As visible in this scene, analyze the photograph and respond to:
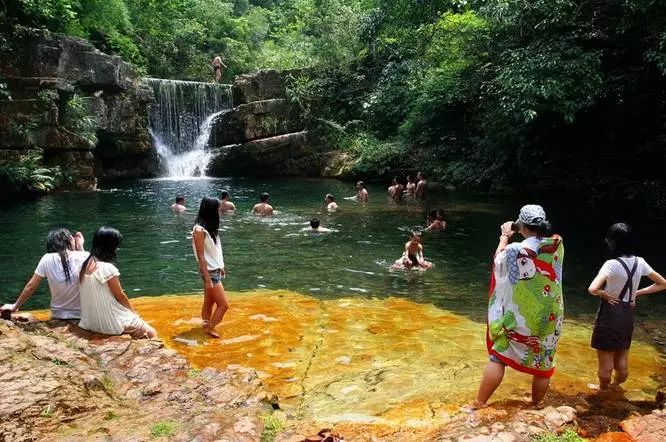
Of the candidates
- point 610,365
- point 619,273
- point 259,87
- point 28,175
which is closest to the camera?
point 619,273

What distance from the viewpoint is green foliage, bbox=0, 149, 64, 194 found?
60.8ft

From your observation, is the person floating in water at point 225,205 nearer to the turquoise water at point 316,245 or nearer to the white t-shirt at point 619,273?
the turquoise water at point 316,245

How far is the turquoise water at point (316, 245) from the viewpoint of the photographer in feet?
31.1

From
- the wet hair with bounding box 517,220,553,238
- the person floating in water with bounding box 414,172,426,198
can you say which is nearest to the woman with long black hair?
the wet hair with bounding box 517,220,553,238

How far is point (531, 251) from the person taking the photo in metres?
4.05

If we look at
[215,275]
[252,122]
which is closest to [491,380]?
[215,275]

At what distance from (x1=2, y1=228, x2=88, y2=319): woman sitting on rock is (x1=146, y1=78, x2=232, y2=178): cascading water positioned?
2333cm

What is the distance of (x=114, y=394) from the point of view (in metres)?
3.93

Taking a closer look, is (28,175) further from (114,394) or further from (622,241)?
(622,241)

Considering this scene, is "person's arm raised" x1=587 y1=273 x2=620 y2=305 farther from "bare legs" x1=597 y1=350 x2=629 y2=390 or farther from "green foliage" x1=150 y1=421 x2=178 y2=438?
"green foliage" x1=150 y1=421 x2=178 y2=438

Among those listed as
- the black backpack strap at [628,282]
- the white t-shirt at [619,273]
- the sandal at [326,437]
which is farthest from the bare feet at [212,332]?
the black backpack strap at [628,282]

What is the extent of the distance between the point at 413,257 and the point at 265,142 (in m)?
19.3

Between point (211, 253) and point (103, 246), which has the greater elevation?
point (103, 246)

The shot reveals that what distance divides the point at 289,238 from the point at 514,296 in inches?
388
